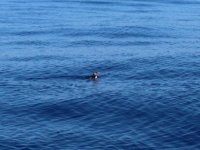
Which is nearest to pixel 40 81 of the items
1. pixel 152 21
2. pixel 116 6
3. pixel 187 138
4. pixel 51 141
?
pixel 51 141

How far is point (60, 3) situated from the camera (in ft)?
646

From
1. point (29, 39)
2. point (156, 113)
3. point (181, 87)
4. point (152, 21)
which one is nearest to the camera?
point (156, 113)

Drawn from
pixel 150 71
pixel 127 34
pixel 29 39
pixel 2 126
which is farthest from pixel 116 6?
pixel 2 126

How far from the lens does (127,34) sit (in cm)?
12719

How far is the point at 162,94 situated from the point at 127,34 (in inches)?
2135

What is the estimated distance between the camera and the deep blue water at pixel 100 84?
59.2 metres

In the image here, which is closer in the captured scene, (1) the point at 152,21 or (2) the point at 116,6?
(1) the point at 152,21

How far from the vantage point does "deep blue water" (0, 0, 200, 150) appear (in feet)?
194

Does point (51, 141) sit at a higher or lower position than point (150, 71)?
lower

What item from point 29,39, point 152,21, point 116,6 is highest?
point 116,6

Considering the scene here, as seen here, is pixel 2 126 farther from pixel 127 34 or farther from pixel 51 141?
pixel 127 34

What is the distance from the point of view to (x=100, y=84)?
81.0 metres

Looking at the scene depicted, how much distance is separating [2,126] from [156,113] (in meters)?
22.9

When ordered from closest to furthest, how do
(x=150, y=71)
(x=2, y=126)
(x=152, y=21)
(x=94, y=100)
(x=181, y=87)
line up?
(x=2, y=126) → (x=94, y=100) → (x=181, y=87) → (x=150, y=71) → (x=152, y=21)
